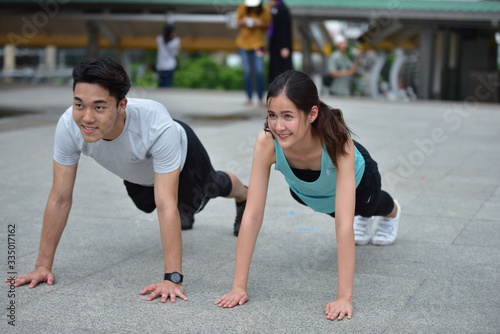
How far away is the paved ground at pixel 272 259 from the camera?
10.6 ft

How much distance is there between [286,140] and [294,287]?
2.69 ft

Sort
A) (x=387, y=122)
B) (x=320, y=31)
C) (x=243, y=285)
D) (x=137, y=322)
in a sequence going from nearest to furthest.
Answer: (x=137, y=322)
(x=243, y=285)
(x=387, y=122)
(x=320, y=31)

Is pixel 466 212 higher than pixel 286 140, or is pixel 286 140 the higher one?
pixel 286 140

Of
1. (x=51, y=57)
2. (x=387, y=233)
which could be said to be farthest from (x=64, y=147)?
(x=51, y=57)

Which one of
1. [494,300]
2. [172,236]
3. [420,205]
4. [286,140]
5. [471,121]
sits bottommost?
[471,121]

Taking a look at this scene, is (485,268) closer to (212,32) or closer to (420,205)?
(420,205)

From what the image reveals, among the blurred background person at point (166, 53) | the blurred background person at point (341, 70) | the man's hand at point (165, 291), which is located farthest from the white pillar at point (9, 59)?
the man's hand at point (165, 291)

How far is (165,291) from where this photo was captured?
3467mm

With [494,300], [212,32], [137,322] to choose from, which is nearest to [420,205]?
[494,300]

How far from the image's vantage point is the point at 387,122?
1086 cm

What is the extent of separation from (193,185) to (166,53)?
41.4 feet

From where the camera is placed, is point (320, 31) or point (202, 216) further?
point (320, 31)

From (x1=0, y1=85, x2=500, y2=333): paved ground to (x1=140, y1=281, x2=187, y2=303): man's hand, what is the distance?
0.14 feet

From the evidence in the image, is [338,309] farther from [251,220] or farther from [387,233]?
[387,233]
